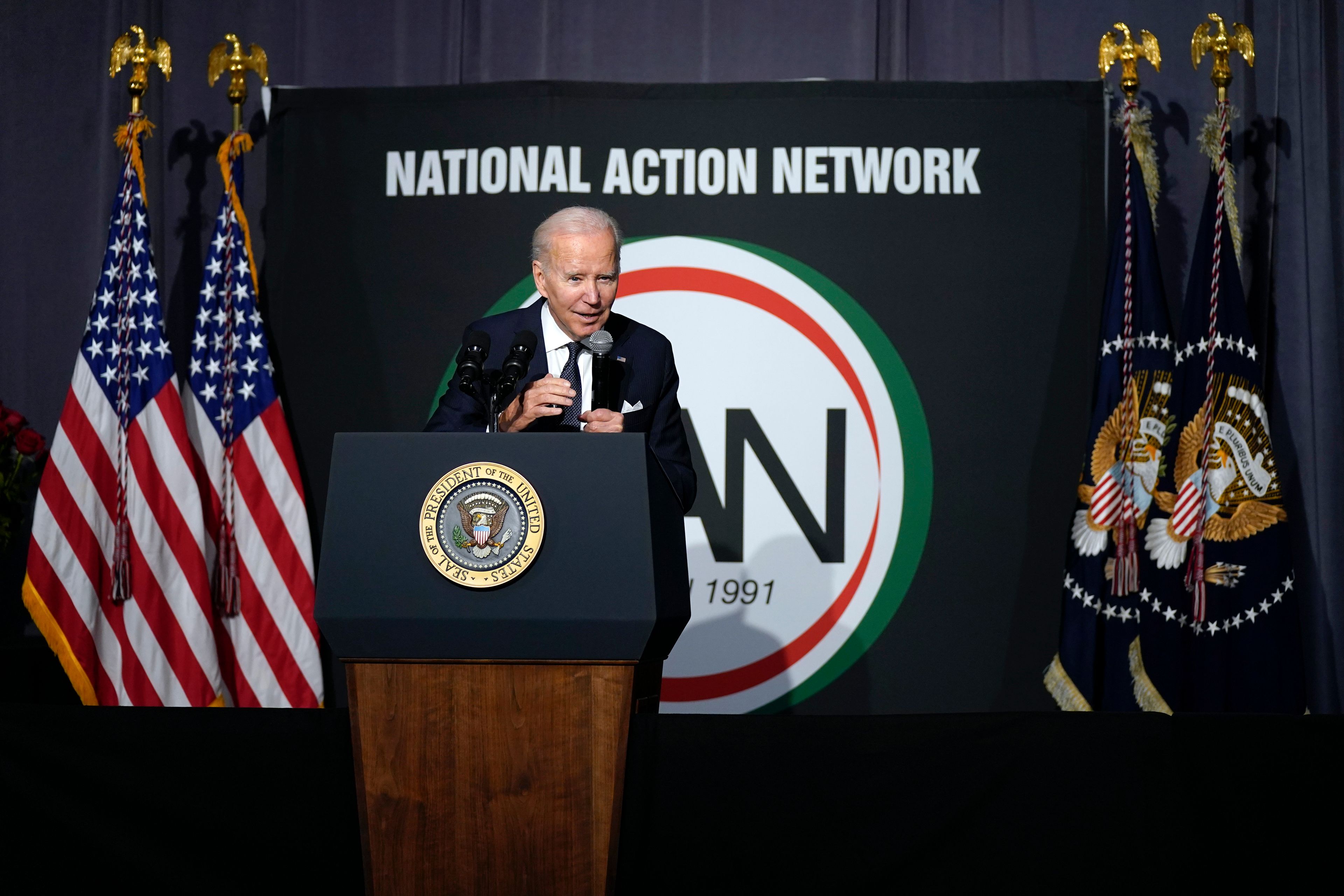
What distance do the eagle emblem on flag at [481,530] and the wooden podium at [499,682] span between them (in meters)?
0.05

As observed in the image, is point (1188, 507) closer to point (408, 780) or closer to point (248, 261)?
point (408, 780)

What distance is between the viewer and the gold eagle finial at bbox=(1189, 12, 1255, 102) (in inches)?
136

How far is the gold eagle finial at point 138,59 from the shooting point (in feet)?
11.7

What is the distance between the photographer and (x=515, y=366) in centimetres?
173

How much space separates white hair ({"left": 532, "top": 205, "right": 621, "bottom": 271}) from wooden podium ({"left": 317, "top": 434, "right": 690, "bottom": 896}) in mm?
635

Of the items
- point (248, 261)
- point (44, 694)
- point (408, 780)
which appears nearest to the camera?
point (408, 780)

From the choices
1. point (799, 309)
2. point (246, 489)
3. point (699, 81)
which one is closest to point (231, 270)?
point (246, 489)

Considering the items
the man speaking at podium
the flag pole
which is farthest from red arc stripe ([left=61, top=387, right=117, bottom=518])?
the flag pole

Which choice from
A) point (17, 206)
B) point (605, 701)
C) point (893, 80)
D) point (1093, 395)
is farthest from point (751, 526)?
point (17, 206)

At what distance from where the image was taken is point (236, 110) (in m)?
3.65

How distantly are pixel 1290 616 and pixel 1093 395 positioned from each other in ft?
2.73

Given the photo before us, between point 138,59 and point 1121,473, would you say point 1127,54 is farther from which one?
point 138,59

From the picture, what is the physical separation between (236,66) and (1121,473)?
115 inches

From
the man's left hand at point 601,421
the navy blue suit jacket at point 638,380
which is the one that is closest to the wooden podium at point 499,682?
the man's left hand at point 601,421
